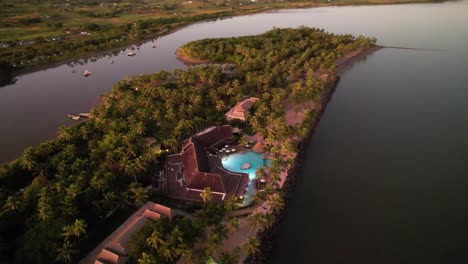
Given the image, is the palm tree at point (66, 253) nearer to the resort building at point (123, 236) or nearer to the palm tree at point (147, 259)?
the resort building at point (123, 236)

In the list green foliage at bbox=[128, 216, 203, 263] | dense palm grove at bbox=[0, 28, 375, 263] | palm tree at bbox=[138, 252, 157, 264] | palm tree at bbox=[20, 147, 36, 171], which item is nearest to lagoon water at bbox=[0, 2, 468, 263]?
dense palm grove at bbox=[0, 28, 375, 263]

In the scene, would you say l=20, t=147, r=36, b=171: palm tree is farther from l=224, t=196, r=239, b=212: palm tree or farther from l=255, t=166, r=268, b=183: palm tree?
l=255, t=166, r=268, b=183: palm tree

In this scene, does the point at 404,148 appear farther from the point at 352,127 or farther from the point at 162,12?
the point at 162,12

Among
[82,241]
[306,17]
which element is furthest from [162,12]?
[82,241]

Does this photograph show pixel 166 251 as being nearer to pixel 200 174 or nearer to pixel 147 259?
pixel 147 259

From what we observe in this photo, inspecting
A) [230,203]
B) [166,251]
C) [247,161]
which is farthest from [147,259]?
[247,161]

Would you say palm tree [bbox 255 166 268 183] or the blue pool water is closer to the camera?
palm tree [bbox 255 166 268 183]

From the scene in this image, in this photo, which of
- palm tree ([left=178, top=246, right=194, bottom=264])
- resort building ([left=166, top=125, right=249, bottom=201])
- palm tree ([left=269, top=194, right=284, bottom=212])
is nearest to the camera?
palm tree ([left=178, top=246, right=194, bottom=264])
